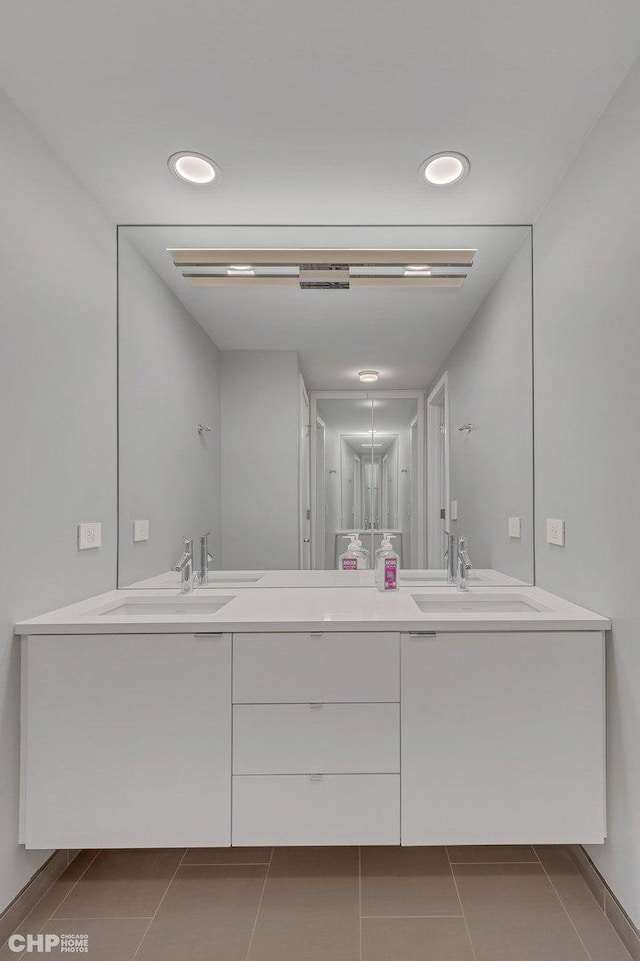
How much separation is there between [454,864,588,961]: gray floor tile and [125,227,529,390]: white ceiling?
5.43 ft

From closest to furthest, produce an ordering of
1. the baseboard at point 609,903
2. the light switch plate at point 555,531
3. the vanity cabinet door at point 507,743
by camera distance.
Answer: the baseboard at point 609,903 → the vanity cabinet door at point 507,743 → the light switch plate at point 555,531

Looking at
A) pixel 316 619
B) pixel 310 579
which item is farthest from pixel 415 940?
pixel 310 579

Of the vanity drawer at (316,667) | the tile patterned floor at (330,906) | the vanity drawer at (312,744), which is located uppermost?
the vanity drawer at (316,667)

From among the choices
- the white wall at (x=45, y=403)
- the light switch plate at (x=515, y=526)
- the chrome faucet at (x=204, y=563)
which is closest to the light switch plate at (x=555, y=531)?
the light switch plate at (x=515, y=526)

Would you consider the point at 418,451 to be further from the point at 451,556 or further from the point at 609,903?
the point at 609,903

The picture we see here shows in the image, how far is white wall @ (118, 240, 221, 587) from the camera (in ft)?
6.40

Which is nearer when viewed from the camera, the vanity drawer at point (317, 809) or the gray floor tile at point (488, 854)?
the vanity drawer at point (317, 809)

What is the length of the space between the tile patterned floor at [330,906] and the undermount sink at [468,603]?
2.53 feet

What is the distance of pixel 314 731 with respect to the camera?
1.44 m

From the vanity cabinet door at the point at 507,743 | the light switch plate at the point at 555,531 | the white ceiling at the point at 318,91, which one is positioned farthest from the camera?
the light switch plate at the point at 555,531

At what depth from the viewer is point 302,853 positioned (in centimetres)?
164

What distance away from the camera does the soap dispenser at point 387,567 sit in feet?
6.17

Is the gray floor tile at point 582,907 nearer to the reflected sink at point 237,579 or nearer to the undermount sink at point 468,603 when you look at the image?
the undermount sink at point 468,603
